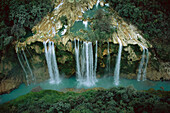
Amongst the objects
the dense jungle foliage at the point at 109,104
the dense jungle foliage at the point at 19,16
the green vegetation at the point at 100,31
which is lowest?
the dense jungle foliage at the point at 109,104

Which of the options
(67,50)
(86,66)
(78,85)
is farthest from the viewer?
(78,85)

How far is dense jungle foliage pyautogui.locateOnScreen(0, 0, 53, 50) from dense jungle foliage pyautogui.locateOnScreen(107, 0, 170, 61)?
Result: 627 cm

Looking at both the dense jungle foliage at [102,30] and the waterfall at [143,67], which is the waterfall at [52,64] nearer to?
the dense jungle foliage at [102,30]

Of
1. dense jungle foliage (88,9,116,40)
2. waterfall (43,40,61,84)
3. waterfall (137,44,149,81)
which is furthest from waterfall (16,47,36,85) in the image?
waterfall (137,44,149,81)

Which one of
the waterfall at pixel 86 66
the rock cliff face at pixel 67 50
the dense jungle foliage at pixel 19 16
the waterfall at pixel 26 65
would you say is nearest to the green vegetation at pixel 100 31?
the rock cliff face at pixel 67 50

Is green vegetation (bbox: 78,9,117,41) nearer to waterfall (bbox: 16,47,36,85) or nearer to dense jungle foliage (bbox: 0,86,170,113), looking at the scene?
dense jungle foliage (bbox: 0,86,170,113)

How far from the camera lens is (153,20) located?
948 centimetres

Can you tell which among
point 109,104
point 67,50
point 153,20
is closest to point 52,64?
point 67,50

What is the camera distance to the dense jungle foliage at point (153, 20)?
9273mm

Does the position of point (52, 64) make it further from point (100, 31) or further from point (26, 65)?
point (100, 31)

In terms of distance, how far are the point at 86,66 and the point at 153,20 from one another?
5.71 metres

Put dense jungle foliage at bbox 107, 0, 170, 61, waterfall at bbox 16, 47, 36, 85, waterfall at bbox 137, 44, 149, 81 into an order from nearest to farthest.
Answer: waterfall at bbox 137, 44, 149, 81 < waterfall at bbox 16, 47, 36, 85 < dense jungle foliage at bbox 107, 0, 170, 61

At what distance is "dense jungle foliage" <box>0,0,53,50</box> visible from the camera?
9219 mm

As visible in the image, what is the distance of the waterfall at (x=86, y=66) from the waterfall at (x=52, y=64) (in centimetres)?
150
